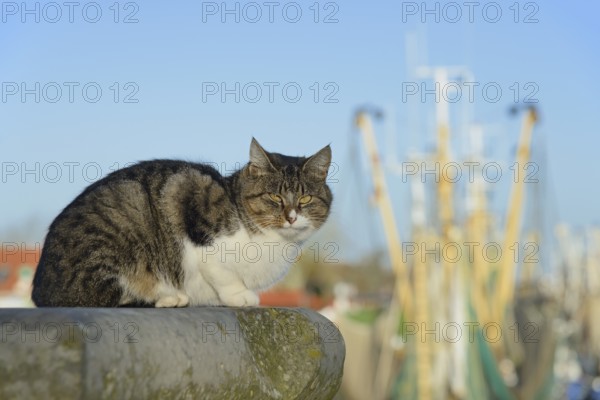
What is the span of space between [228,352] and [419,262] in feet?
112

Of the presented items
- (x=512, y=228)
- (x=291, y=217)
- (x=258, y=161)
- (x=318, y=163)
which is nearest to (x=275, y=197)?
(x=291, y=217)

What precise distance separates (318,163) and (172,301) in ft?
6.28

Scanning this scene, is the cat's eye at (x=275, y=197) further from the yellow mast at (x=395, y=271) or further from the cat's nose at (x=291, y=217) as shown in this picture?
the yellow mast at (x=395, y=271)

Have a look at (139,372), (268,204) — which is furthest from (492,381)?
(139,372)

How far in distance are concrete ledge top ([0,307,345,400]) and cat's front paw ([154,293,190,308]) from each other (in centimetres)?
67

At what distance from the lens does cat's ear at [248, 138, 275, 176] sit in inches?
257

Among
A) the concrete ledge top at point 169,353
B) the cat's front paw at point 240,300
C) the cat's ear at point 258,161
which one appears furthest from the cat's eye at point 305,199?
the concrete ledge top at point 169,353

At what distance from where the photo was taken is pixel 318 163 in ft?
22.2

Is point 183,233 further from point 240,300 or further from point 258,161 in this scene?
point 258,161

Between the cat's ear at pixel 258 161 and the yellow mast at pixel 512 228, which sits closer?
the cat's ear at pixel 258 161

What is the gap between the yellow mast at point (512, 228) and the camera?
127 feet

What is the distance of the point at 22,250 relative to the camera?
6840 mm

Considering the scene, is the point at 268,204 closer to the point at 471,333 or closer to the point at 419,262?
the point at 471,333

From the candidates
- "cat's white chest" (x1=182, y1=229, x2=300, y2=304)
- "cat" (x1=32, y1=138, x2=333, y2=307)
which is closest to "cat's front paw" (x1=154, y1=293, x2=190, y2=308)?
"cat" (x1=32, y1=138, x2=333, y2=307)
